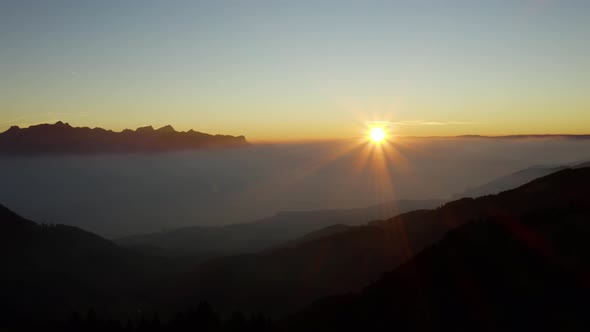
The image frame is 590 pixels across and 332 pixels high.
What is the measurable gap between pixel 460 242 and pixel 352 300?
84.8 ft

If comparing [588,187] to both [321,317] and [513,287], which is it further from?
[321,317]

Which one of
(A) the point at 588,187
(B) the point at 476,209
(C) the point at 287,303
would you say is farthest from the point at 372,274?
(A) the point at 588,187

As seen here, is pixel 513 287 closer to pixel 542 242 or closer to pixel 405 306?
pixel 542 242

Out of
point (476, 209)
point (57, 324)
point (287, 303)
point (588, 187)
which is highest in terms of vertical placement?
point (588, 187)

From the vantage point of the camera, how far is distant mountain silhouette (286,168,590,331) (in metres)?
54.9

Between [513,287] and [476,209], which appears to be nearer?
[513,287]

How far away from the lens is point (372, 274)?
19400cm

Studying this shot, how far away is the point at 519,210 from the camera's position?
124 metres

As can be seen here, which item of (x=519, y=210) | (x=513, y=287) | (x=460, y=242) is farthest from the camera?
(x=519, y=210)

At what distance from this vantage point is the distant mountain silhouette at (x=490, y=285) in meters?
54.9

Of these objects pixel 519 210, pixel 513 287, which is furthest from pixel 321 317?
pixel 519 210

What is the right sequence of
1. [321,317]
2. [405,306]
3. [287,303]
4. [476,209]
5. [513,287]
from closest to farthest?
1. [513,287]
2. [405,306]
3. [321,317]
4. [476,209]
5. [287,303]

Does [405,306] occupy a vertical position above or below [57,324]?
above

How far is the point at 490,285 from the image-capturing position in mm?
66562
